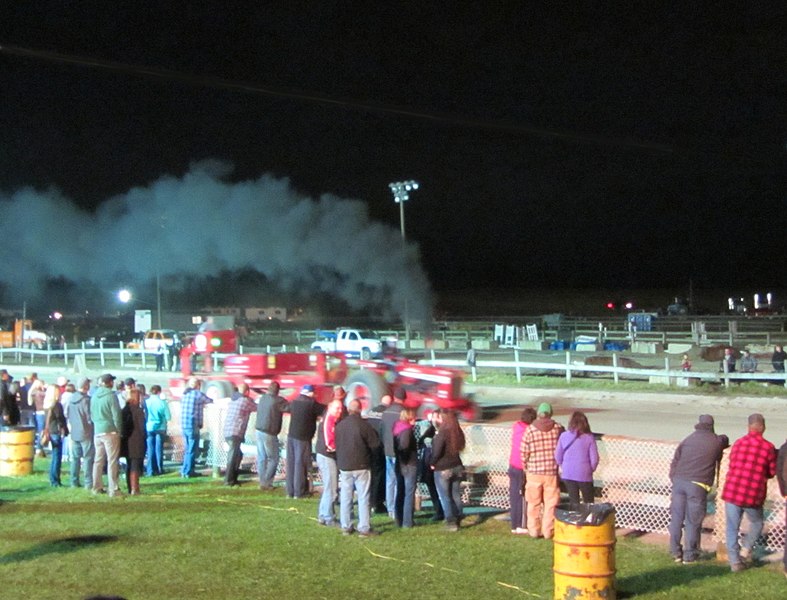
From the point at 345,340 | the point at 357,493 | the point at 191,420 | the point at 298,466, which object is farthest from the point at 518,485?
the point at 345,340

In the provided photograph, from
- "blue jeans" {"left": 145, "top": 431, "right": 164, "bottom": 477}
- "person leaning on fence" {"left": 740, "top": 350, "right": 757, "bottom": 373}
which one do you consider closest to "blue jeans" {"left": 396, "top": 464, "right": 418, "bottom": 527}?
"blue jeans" {"left": 145, "top": 431, "right": 164, "bottom": 477}

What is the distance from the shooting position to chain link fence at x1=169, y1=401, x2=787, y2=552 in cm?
929

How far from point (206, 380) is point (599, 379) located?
12123 mm

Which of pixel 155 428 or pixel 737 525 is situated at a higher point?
pixel 155 428

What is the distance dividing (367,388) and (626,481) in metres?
6.77

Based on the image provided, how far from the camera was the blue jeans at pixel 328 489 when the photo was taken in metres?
10.9

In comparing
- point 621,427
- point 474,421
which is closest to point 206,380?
point 474,421

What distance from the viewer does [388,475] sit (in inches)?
439

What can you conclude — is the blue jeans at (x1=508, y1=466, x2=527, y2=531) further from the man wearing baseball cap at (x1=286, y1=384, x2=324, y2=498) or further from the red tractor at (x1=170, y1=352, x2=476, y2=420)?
the red tractor at (x1=170, y1=352, x2=476, y2=420)

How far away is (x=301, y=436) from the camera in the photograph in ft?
40.6

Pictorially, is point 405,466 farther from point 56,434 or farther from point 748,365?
point 748,365

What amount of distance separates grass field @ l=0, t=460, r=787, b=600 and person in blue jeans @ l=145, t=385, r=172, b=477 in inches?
125

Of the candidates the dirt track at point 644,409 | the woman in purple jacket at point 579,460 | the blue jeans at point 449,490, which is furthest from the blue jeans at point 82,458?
the dirt track at point 644,409

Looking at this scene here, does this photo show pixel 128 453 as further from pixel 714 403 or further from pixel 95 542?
pixel 714 403
